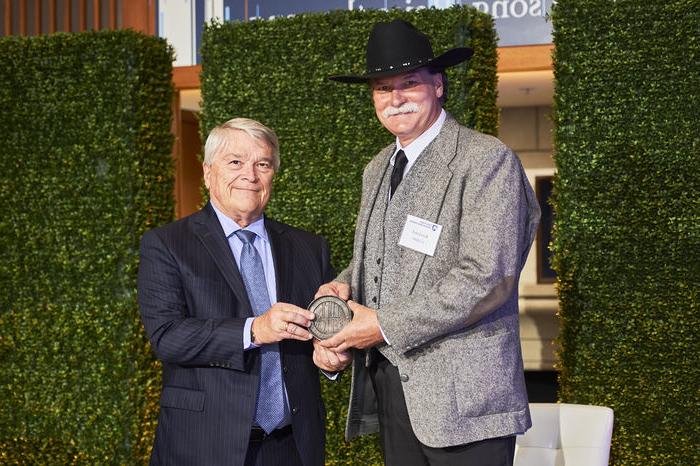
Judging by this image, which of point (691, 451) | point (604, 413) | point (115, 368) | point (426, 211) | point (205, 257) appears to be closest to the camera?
point (426, 211)

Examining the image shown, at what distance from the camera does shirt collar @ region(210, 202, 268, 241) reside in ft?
8.16

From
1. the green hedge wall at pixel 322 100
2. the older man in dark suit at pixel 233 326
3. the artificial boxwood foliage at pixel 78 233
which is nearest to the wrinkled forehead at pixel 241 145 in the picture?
the older man in dark suit at pixel 233 326

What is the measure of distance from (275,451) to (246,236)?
608 millimetres

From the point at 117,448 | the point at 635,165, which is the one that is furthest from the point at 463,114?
the point at 117,448

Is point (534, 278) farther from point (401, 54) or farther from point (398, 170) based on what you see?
point (401, 54)

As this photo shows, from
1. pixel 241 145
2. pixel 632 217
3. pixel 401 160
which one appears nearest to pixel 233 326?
pixel 241 145

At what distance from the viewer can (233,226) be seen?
2.50 metres

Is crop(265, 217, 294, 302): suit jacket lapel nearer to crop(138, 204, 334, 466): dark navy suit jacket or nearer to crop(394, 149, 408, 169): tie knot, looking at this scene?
crop(138, 204, 334, 466): dark navy suit jacket

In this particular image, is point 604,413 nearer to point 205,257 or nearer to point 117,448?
point 205,257

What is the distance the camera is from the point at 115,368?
4.65m

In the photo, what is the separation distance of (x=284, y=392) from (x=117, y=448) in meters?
2.63

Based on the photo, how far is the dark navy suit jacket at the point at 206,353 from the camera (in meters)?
2.29

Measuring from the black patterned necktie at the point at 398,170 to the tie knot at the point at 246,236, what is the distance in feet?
1.47

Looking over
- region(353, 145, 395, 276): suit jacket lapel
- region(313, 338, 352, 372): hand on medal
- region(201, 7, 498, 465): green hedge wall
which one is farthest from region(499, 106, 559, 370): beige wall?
region(313, 338, 352, 372): hand on medal
